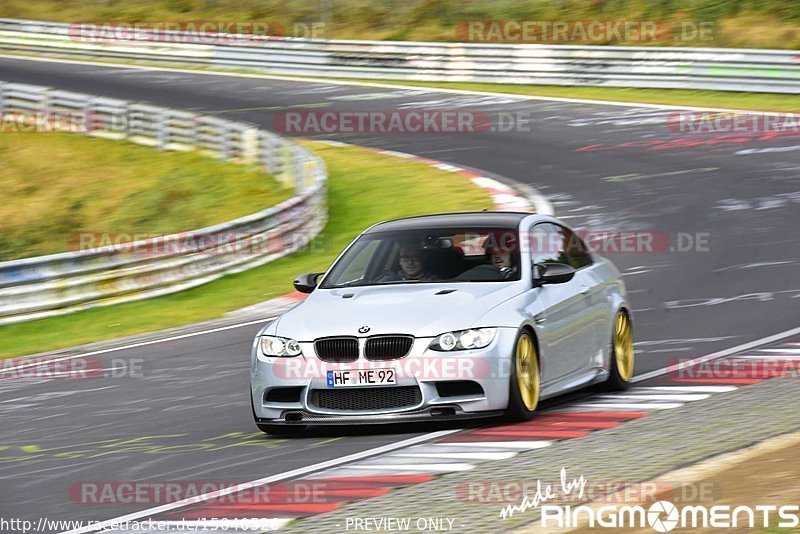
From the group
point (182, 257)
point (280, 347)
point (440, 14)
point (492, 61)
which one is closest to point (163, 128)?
point (492, 61)

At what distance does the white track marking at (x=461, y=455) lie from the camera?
25.6ft

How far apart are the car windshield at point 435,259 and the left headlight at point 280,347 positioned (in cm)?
91

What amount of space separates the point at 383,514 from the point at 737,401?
3407 millimetres

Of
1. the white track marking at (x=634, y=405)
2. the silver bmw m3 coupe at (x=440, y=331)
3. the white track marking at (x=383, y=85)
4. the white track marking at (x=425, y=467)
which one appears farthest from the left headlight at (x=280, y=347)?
the white track marking at (x=383, y=85)

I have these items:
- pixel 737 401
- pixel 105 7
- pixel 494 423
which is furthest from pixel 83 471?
pixel 105 7

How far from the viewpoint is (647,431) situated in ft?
26.7

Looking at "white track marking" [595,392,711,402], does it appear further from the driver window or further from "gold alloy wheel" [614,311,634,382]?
the driver window

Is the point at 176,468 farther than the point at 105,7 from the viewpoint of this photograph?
No

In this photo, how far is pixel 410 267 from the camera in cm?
981

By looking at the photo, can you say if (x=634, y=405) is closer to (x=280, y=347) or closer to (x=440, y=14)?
(x=280, y=347)

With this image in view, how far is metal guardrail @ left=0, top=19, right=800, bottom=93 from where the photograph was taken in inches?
1219

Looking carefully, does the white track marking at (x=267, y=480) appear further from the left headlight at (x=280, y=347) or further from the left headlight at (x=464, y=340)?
the left headlight at (x=280, y=347)

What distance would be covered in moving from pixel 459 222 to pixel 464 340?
1.53m

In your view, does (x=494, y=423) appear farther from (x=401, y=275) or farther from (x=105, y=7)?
(x=105, y=7)
